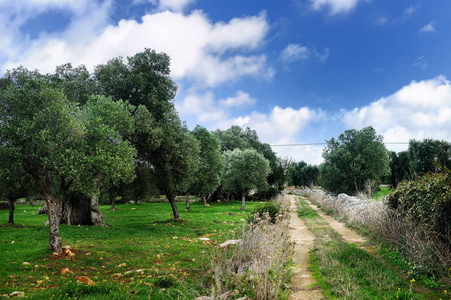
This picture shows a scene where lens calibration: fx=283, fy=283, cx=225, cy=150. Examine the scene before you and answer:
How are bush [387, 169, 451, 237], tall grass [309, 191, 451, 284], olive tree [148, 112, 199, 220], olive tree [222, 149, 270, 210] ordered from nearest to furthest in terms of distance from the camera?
tall grass [309, 191, 451, 284] < bush [387, 169, 451, 237] < olive tree [148, 112, 199, 220] < olive tree [222, 149, 270, 210]

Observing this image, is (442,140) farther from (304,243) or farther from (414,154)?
(304,243)

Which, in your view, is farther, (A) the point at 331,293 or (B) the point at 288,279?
(B) the point at 288,279

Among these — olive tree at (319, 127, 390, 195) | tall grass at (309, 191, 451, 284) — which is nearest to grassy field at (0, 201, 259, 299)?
tall grass at (309, 191, 451, 284)

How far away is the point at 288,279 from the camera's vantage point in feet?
28.5

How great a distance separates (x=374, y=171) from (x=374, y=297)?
3994cm

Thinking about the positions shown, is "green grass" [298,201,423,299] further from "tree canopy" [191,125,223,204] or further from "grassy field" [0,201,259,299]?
"tree canopy" [191,125,223,204]

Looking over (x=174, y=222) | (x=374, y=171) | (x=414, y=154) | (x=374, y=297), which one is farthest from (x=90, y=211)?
(x=414, y=154)

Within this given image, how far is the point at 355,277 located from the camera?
8539 millimetres

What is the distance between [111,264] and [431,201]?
1234 cm

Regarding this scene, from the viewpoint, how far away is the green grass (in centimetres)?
729

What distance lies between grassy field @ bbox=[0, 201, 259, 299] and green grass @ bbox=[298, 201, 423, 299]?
3.52m

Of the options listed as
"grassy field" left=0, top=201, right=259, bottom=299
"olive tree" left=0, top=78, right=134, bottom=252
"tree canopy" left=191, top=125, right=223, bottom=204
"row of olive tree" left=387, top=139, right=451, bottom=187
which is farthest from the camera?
"row of olive tree" left=387, top=139, right=451, bottom=187

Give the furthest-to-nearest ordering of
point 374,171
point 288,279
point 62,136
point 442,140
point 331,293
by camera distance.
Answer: point 442,140 → point 374,171 → point 62,136 → point 288,279 → point 331,293

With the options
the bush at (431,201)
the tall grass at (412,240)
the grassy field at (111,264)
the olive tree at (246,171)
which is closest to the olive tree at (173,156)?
the grassy field at (111,264)
